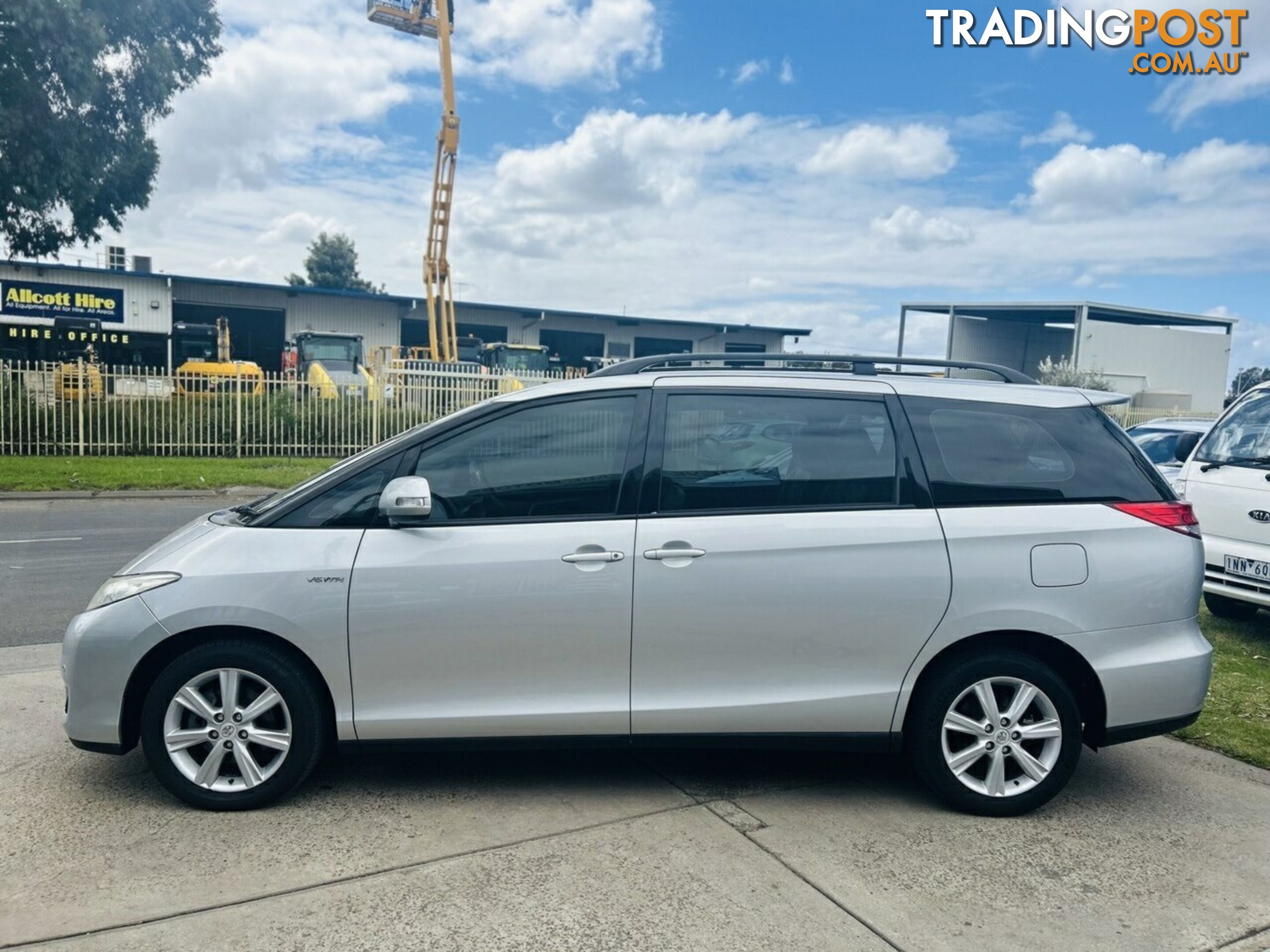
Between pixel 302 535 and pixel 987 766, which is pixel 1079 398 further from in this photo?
pixel 302 535

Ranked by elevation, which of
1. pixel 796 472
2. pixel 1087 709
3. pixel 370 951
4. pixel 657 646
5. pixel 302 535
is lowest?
pixel 370 951

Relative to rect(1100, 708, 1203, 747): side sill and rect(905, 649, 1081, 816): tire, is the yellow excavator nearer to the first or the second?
rect(905, 649, 1081, 816): tire

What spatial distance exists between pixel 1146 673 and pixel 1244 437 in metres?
4.26

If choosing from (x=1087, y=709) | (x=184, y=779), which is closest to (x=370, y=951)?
(x=184, y=779)

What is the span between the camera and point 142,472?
1617cm

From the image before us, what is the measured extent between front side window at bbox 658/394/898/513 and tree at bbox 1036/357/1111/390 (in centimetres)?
3305

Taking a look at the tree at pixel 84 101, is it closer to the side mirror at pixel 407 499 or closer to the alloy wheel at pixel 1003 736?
the side mirror at pixel 407 499

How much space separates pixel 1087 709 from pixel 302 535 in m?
3.29

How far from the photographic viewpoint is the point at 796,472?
4195 millimetres

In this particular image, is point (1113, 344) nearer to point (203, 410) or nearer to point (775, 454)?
point (203, 410)

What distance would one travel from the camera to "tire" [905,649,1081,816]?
408cm

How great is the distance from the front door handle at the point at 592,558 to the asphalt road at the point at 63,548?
14.4 ft

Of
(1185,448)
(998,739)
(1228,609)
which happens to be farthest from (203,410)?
(998,739)

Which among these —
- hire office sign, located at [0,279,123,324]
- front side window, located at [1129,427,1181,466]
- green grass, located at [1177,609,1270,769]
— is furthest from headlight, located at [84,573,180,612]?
hire office sign, located at [0,279,123,324]
